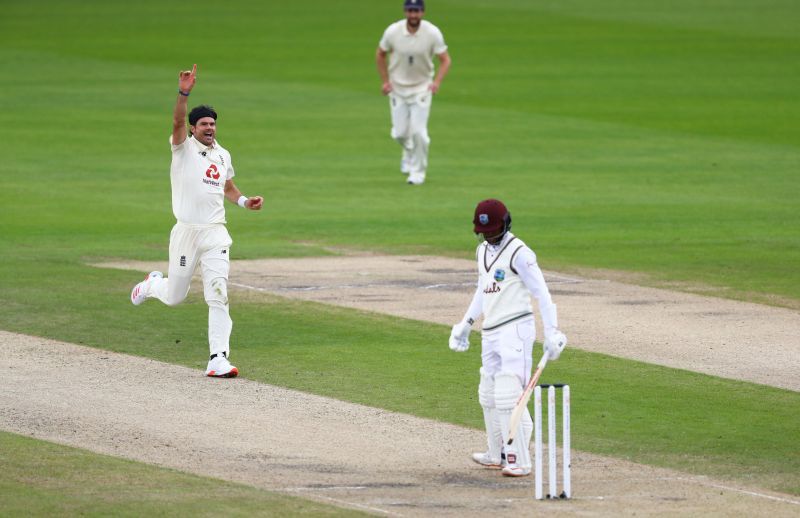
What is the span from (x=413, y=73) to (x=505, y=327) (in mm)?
15129

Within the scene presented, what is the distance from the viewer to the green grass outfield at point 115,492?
32.3 ft

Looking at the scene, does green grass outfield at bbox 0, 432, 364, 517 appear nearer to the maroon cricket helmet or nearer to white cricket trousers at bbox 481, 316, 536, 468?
white cricket trousers at bbox 481, 316, 536, 468

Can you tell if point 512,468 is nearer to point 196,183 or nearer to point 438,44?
point 196,183

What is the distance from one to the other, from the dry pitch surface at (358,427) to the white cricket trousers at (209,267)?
0.43m

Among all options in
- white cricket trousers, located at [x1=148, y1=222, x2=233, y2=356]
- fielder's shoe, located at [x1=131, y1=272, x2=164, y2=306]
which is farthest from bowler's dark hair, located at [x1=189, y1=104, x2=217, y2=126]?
fielder's shoe, located at [x1=131, y1=272, x2=164, y2=306]

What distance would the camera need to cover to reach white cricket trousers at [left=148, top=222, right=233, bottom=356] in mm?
13734

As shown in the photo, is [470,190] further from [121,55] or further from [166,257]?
[121,55]

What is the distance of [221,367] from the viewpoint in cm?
1361

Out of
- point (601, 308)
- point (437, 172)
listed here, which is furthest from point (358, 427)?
point (437, 172)

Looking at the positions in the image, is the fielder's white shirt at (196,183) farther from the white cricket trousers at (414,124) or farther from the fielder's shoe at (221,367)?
the white cricket trousers at (414,124)

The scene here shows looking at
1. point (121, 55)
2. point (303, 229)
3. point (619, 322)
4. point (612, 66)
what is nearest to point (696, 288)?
point (619, 322)

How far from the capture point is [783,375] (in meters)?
13.9

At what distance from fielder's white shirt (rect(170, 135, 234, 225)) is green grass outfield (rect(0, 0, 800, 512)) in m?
1.30

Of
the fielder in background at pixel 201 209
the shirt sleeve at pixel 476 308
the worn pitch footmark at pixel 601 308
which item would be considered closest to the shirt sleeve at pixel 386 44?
the worn pitch footmark at pixel 601 308
